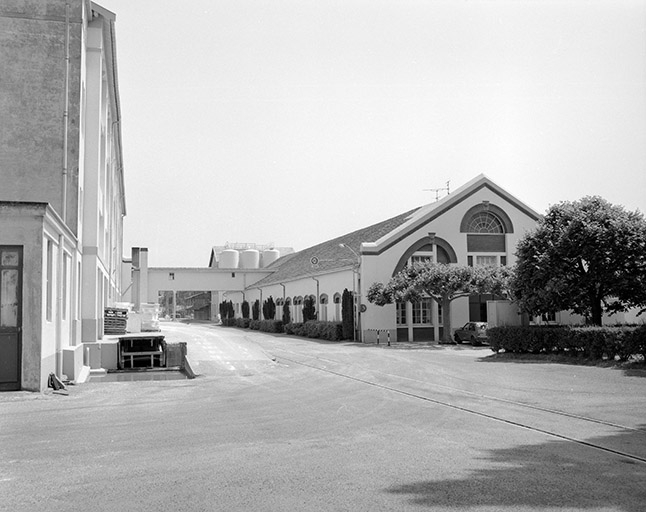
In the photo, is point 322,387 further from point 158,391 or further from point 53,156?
point 53,156

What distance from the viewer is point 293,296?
55094 mm

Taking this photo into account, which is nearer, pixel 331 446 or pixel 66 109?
pixel 331 446

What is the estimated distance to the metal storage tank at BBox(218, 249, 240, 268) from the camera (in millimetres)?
86750

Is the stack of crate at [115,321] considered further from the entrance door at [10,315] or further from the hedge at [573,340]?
the hedge at [573,340]

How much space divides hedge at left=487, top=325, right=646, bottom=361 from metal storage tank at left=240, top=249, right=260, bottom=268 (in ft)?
201

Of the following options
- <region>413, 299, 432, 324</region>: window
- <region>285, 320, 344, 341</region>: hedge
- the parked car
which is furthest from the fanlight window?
<region>285, 320, 344, 341</region>: hedge

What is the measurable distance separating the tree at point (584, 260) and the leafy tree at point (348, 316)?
50.7ft

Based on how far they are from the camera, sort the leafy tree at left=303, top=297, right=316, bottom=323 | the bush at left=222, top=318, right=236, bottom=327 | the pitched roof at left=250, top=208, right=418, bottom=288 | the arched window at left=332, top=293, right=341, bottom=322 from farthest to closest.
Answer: the bush at left=222, top=318, right=236, bottom=327 → the leafy tree at left=303, top=297, right=316, bottom=323 → the arched window at left=332, top=293, right=341, bottom=322 → the pitched roof at left=250, top=208, right=418, bottom=288

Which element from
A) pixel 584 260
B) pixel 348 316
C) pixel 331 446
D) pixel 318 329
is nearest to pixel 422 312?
pixel 348 316

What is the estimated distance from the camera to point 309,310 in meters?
48.2

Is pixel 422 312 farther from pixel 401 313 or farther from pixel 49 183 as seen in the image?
pixel 49 183

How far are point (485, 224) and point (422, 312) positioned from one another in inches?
266

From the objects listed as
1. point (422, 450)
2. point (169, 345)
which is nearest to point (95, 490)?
point (422, 450)

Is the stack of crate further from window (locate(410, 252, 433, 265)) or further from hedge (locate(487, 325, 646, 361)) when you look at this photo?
window (locate(410, 252, 433, 265))
